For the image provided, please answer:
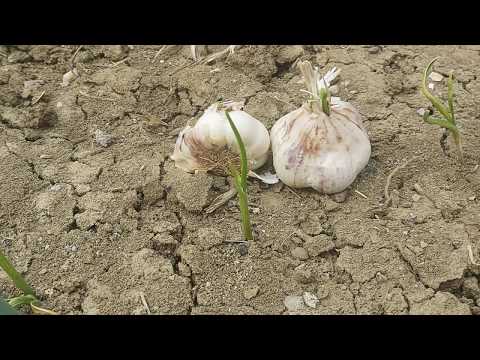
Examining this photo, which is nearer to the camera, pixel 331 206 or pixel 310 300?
pixel 310 300

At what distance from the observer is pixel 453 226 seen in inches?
65.3

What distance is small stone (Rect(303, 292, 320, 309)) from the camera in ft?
5.01

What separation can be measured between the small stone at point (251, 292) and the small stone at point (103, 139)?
26.9 inches

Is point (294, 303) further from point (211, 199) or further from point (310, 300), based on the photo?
point (211, 199)

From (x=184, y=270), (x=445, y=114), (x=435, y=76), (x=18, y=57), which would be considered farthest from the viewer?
(x=18, y=57)

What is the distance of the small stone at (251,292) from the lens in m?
1.55

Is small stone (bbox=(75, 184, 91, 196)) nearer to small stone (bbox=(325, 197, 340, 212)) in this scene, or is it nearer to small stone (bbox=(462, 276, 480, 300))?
small stone (bbox=(325, 197, 340, 212))

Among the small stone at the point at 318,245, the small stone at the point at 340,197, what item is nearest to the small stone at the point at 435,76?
the small stone at the point at 340,197

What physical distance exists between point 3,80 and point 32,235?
26.2 inches

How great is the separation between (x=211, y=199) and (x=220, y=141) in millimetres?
174

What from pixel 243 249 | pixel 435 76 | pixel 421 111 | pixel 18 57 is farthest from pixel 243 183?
pixel 18 57

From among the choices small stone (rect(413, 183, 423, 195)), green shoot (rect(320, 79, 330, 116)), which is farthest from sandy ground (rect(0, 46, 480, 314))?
green shoot (rect(320, 79, 330, 116))

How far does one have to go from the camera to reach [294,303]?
1534mm

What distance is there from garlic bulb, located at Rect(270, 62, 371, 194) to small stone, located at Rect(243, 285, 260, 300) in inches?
12.8
